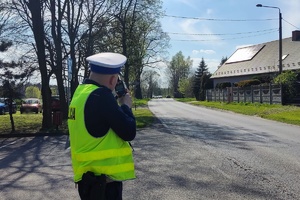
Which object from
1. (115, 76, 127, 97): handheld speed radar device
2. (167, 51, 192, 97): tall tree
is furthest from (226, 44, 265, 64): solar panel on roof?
(115, 76, 127, 97): handheld speed radar device

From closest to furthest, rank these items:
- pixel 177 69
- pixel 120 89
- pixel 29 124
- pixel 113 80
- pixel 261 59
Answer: pixel 113 80 < pixel 120 89 < pixel 29 124 < pixel 261 59 < pixel 177 69

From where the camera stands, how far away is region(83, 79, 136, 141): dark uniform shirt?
2.83 m

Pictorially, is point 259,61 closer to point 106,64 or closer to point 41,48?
point 41,48

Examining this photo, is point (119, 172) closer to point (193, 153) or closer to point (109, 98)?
point (109, 98)

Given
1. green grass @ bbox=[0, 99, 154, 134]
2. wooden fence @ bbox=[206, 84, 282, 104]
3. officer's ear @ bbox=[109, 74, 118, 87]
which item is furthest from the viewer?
wooden fence @ bbox=[206, 84, 282, 104]

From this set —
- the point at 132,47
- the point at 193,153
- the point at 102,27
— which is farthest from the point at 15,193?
the point at 132,47

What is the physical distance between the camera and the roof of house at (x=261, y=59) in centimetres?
4741

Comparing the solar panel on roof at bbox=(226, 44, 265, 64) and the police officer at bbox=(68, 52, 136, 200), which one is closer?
the police officer at bbox=(68, 52, 136, 200)

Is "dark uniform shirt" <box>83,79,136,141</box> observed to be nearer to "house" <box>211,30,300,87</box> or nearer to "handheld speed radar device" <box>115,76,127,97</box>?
"handheld speed radar device" <box>115,76,127,97</box>

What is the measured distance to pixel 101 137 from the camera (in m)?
2.86

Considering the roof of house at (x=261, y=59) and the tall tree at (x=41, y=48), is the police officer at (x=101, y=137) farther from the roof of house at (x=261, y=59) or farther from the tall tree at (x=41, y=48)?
the roof of house at (x=261, y=59)

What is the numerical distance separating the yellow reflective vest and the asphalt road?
325 centimetres

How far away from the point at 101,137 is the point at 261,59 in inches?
2152

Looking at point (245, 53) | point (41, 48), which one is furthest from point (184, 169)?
point (245, 53)
